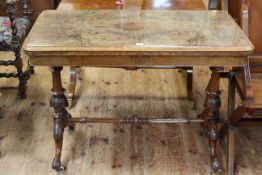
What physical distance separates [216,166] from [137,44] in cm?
89

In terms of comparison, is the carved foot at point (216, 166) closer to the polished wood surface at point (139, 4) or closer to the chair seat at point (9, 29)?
the polished wood surface at point (139, 4)

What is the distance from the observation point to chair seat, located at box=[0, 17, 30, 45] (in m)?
2.71

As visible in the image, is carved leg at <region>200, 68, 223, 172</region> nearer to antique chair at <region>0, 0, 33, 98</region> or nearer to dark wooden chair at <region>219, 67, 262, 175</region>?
dark wooden chair at <region>219, 67, 262, 175</region>

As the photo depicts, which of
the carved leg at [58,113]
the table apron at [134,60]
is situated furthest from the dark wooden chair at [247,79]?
the carved leg at [58,113]

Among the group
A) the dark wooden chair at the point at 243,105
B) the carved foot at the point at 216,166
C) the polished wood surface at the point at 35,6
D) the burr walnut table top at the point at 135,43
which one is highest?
the burr walnut table top at the point at 135,43

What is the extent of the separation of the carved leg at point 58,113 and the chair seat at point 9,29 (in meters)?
0.81

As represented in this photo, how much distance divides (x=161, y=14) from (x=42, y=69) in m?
1.58

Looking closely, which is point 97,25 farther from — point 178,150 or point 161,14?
point 178,150

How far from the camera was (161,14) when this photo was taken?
2.22 metres

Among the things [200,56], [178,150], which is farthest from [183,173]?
[200,56]

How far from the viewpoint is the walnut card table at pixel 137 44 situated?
5.81 ft

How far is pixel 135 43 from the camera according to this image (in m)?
1.80

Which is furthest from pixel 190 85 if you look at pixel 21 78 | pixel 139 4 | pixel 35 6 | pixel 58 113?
pixel 35 6

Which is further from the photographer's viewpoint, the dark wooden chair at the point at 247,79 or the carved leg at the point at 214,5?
the carved leg at the point at 214,5
